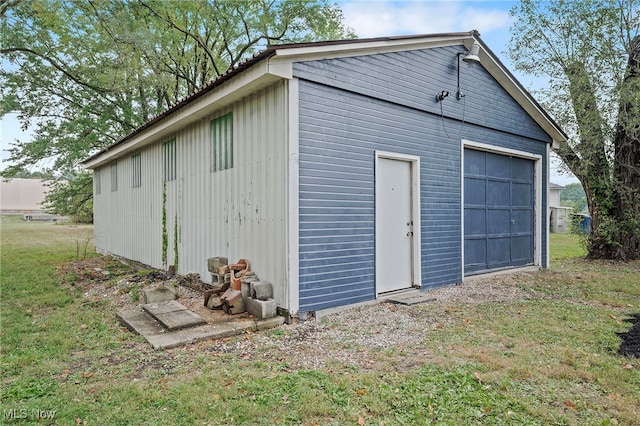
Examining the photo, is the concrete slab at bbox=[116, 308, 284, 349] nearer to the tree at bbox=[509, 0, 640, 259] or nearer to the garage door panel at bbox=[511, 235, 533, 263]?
the garage door panel at bbox=[511, 235, 533, 263]

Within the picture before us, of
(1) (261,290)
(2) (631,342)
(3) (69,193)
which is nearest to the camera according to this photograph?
(2) (631,342)

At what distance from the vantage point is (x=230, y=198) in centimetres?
571

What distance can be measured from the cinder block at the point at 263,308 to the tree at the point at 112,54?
6.39 metres

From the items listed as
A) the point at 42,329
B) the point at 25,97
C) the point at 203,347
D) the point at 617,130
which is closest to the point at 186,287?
the point at 42,329

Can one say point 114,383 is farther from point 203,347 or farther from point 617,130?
point 617,130

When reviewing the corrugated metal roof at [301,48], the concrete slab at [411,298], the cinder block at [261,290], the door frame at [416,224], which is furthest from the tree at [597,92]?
the cinder block at [261,290]

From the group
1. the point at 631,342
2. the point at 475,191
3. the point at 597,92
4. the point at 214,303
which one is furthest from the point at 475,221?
the point at 597,92

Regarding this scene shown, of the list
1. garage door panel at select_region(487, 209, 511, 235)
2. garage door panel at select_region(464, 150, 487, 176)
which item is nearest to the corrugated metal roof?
garage door panel at select_region(464, 150, 487, 176)

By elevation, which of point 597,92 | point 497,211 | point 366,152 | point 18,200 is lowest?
point 497,211

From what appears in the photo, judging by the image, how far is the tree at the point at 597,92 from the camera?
9102 mm

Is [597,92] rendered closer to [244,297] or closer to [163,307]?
[244,297]

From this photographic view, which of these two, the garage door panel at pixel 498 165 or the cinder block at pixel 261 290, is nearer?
the cinder block at pixel 261 290

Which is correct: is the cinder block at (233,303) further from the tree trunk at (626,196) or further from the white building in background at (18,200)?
the white building in background at (18,200)

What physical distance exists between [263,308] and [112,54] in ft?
27.4
